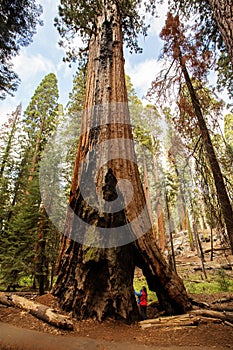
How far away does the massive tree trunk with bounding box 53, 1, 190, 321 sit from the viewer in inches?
119

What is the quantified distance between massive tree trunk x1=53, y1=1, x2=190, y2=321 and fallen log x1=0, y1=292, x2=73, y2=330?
33 cm

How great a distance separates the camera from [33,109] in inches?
630

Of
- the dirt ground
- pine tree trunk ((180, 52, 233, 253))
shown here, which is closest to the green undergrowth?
pine tree trunk ((180, 52, 233, 253))

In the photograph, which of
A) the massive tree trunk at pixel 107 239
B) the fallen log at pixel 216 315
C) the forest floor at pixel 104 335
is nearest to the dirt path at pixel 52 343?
the forest floor at pixel 104 335

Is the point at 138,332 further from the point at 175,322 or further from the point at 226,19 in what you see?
the point at 226,19

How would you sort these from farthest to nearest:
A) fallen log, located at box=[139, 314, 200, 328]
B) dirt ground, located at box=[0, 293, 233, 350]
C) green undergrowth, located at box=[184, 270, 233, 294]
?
1. green undergrowth, located at box=[184, 270, 233, 294]
2. fallen log, located at box=[139, 314, 200, 328]
3. dirt ground, located at box=[0, 293, 233, 350]

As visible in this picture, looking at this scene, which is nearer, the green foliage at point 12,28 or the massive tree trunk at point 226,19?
the massive tree trunk at point 226,19

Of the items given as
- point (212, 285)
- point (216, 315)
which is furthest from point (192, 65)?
point (212, 285)

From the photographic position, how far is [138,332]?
267cm

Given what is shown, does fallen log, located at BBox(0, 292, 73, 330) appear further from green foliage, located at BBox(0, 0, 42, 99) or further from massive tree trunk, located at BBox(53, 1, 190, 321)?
green foliage, located at BBox(0, 0, 42, 99)

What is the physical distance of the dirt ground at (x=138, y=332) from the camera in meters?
2.32

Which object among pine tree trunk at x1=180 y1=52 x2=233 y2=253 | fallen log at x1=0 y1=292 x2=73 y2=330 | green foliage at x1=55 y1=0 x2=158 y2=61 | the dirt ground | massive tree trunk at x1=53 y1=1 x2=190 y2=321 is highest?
green foliage at x1=55 y1=0 x2=158 y2=61

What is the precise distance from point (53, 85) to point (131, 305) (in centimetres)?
1694

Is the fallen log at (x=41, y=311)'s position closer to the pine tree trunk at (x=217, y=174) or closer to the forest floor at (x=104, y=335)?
the forest floor at (x=104, y=335)
